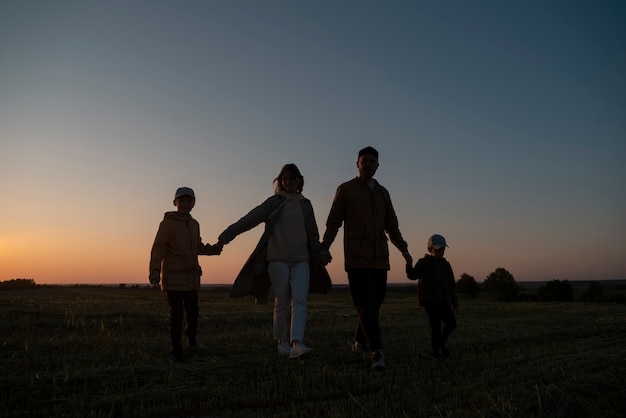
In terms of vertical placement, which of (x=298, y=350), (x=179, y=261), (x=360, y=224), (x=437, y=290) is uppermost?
(x=360, y=224)

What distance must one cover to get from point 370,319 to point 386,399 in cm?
162

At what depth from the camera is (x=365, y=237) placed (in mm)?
5879

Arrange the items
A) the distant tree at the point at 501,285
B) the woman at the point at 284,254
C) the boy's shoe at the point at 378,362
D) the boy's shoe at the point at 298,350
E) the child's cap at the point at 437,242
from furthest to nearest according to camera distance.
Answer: the distant tree at the point at 501,285, the child's cap at the point at 437,242, the woman at the point at 284,254, the boy's shoe at the point at 298,350, the boy's shoe at the point at 378,362

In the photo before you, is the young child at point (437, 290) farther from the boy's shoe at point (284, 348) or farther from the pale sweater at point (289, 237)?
the boy's shoe at point (284, 348)

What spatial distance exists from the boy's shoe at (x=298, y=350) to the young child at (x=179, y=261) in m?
1.35

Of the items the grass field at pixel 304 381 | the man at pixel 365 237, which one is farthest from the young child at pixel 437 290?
the man at pixel 365 237

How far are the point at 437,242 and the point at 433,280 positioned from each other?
21.5 inches

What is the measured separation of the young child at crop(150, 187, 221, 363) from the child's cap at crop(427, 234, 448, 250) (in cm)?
294

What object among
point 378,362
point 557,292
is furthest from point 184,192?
point 557,292

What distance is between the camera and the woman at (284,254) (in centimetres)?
634

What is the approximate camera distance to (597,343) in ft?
25.6

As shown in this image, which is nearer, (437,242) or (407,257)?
(407,257)

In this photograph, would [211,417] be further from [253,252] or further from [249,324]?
[249,324]

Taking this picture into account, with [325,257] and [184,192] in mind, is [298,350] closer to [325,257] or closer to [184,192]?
[325,257]
